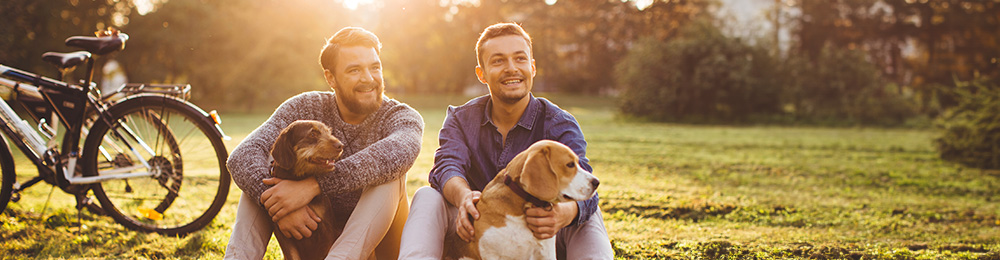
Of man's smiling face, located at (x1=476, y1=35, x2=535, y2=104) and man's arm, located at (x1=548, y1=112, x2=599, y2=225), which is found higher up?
man's smiling face, located at (x1=476, y1=35, x2=535, y2=104)

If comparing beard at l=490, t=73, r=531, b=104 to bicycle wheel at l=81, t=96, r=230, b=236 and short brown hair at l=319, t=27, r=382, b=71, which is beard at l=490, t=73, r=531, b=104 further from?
bicycle wheel at l=81, t=96, r=230, b=236

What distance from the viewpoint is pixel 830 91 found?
22.8 meters

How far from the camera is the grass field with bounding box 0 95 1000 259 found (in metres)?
4.03

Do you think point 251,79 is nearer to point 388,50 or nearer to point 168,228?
point 388,50

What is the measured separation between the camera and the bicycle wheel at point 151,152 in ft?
13.4

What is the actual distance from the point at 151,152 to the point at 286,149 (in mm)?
2023

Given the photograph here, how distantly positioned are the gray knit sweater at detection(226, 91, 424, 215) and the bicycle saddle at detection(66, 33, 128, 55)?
159 cm

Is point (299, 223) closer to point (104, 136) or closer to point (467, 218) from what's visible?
point (467, 218)

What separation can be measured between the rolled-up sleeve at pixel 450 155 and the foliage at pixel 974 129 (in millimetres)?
9924

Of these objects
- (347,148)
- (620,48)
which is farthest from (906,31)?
(347,148)

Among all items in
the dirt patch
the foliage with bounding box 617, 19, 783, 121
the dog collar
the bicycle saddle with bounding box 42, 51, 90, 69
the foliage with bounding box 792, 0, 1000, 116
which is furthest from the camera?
the foliage with bounding box 792, 0, 1000, 116

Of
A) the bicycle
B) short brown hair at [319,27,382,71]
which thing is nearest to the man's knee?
short brown hair at [319,27,382,71]

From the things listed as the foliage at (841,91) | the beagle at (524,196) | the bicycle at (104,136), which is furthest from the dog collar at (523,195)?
the foliage at (841,91)

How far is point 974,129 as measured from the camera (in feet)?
32.6
